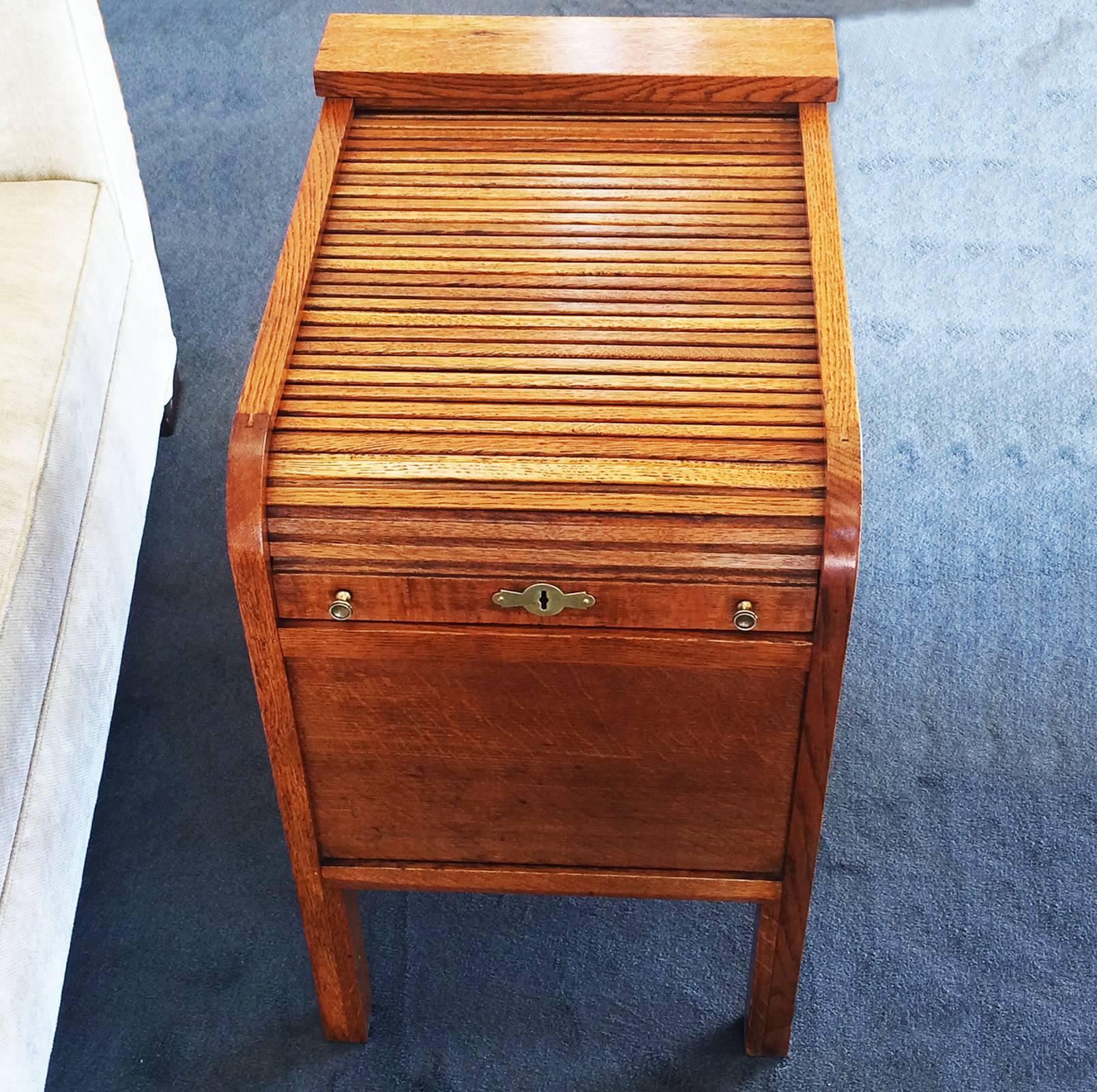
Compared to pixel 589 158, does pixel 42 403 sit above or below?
below

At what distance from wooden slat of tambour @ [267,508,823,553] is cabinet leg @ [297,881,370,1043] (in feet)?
0.88

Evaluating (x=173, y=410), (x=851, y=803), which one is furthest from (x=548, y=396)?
(x=173, y=410)

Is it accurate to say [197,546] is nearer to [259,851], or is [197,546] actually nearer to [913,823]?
[259,851]

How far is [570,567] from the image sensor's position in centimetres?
72

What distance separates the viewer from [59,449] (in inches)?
38.3

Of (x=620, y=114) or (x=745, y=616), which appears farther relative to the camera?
(x=620, y=114)

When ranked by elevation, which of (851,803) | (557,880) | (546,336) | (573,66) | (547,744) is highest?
(573,66)

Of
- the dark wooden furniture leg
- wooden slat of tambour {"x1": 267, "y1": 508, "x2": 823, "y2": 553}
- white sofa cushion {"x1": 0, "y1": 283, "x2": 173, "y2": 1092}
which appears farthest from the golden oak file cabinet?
the dark wooden furniture leg

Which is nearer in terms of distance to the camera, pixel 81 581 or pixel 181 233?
pixel 81 581

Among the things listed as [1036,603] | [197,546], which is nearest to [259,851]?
[197,546]

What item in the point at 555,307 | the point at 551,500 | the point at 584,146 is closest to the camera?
the point at 551,500

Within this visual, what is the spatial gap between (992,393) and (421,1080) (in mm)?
862

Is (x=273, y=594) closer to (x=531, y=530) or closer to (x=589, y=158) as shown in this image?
(x=531, y=530)

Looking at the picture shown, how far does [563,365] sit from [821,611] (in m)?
0.19
